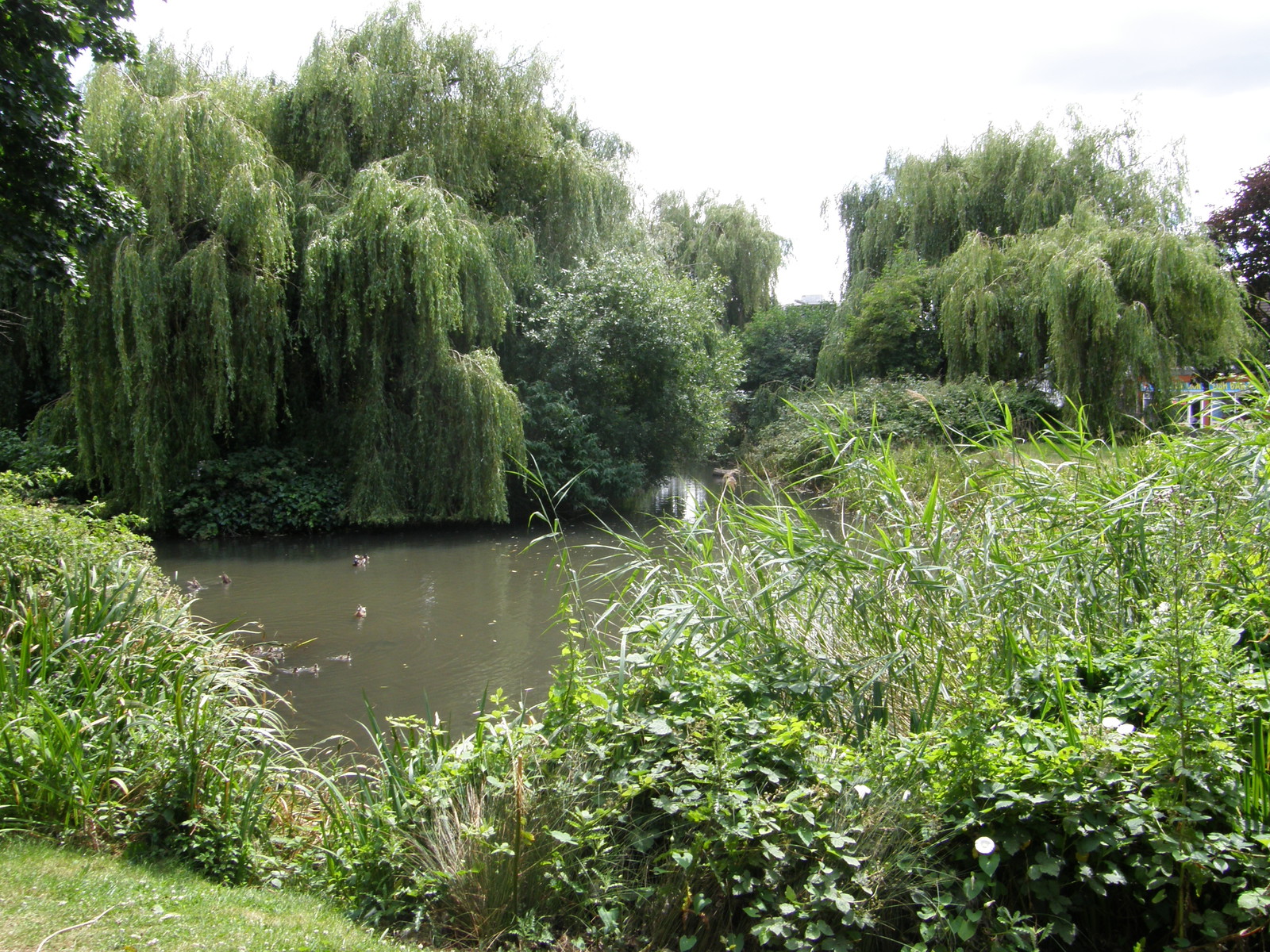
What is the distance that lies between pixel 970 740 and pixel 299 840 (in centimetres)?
261

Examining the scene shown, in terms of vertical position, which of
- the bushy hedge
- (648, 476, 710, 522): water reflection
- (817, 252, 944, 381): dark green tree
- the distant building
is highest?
(817, 252, 944, 381): dark green tree

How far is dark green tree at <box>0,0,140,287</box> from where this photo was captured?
5.01 m

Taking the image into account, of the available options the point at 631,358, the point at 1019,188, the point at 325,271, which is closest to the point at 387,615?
the point at 325,271

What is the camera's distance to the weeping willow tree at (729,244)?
28047mm

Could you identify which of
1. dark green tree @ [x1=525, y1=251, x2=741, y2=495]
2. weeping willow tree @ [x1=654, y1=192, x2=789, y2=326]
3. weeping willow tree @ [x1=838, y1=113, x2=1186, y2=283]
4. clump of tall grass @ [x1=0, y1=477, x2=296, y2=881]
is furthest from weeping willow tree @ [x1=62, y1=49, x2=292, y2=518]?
weeping willow tree @ [x1=654, y1=192, x2=789, y2=326]

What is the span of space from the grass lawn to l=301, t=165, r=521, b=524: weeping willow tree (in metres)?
10.2

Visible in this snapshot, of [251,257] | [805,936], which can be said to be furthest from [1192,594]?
[251,257]

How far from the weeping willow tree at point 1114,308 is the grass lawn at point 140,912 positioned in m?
15.7

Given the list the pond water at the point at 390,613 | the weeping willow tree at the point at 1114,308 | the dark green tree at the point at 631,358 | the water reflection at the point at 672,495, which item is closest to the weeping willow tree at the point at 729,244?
the water reflection at the point at 672,495

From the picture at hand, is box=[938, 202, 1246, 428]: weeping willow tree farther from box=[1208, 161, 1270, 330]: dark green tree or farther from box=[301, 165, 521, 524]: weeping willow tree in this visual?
box=[301, 165, 521, 524]: weeping willow tree

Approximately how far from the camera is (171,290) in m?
12.3

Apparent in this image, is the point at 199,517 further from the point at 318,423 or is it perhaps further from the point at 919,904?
the point at 919,904

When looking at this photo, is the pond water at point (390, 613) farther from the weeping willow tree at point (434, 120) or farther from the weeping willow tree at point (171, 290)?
the weeping willow tree at point (434, 120)

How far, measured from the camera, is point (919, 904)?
252 cm
